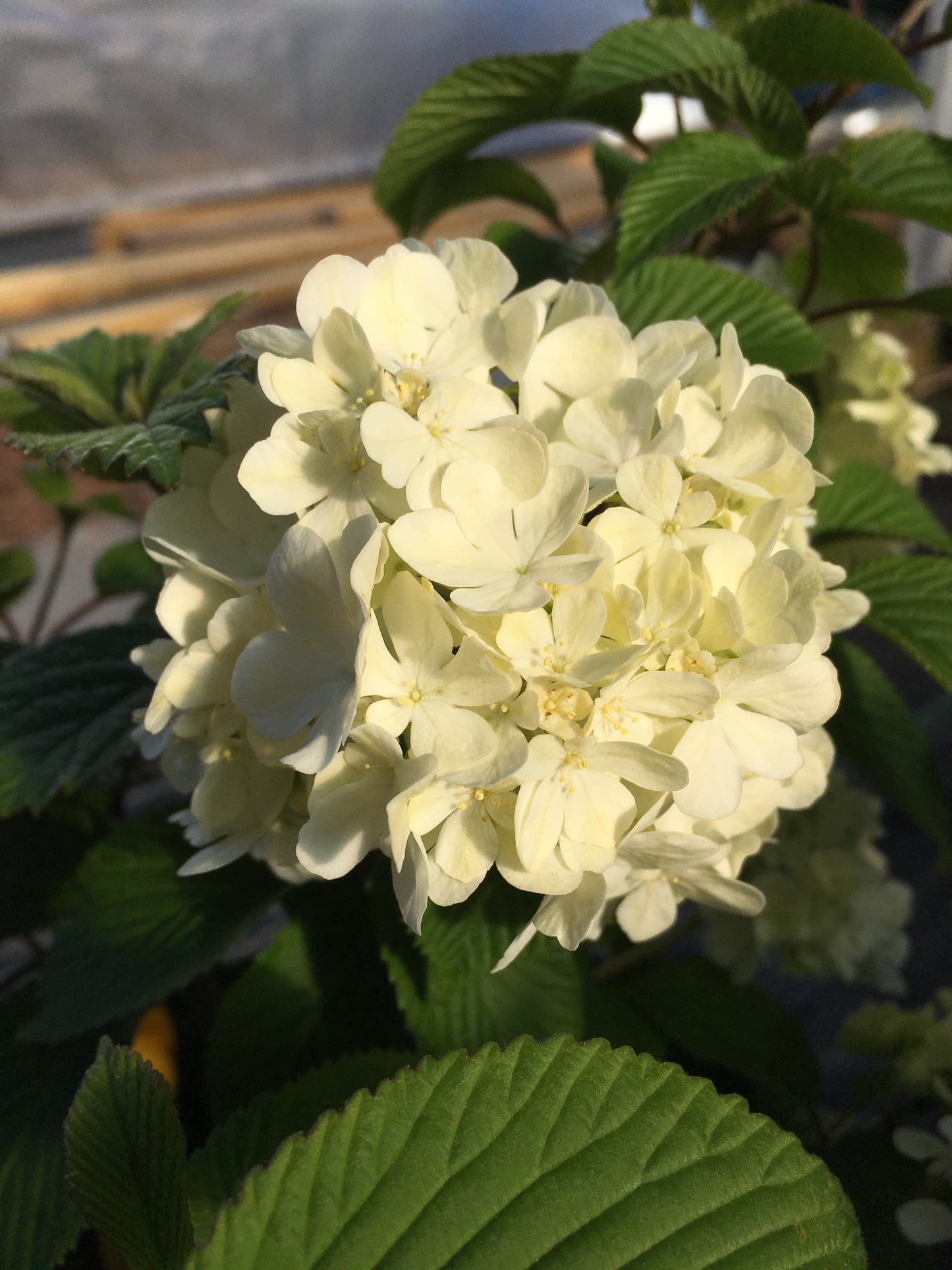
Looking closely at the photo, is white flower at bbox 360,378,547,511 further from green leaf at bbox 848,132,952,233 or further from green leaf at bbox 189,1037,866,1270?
green leaf at bbox 848,132,952,233

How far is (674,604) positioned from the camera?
12.9 inches

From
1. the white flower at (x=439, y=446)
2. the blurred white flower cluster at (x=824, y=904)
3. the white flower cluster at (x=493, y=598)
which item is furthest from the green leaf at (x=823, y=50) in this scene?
the blurred white flower cluster at (x=824, y=904)

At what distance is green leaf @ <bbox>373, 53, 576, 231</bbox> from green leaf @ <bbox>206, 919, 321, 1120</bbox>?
0.51m

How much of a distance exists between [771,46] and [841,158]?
9cm

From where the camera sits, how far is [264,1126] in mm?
403

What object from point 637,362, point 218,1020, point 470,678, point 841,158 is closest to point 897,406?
point 841,158

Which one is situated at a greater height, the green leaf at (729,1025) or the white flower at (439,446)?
the white flower at (439,446)

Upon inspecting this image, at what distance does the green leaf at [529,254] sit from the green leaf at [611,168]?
92 mm

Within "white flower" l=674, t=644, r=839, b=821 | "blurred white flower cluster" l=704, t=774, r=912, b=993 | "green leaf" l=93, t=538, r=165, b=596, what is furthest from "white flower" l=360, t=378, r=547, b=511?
"green leaf" l=93, t=538, r=165, b=596

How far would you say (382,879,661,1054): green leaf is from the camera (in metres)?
0.44

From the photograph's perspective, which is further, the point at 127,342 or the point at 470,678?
the point at 127,342

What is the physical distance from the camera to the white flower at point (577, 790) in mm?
307

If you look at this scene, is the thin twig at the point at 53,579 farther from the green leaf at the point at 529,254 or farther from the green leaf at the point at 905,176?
the green leaf at the point at 905,176

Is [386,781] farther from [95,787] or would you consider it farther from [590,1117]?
[95,787]
